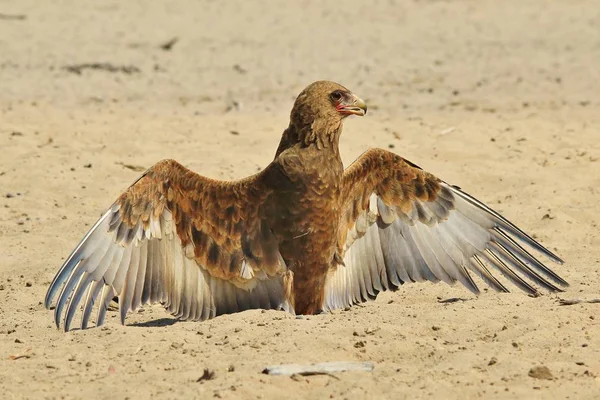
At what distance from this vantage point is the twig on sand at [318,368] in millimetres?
5883

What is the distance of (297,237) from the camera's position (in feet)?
24.6

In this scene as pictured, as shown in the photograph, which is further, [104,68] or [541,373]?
[104,68]

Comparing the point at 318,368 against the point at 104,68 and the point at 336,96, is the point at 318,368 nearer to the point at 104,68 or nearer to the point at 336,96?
the point at 336,96

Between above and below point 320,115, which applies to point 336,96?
above

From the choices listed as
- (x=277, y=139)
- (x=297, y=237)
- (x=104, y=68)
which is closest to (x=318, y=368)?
(x=297, y=237)

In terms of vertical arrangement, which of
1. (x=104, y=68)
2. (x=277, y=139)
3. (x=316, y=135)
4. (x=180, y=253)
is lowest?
(x=180, y=253)

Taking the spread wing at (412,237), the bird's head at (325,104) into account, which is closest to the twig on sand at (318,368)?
the spread wing at (412,237)

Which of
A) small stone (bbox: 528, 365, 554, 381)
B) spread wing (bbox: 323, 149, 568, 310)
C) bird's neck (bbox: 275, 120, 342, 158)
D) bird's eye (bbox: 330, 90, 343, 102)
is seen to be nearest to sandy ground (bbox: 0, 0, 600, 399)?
small stone (bbox: 528, 365, 554, 381)

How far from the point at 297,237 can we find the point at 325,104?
0.89m

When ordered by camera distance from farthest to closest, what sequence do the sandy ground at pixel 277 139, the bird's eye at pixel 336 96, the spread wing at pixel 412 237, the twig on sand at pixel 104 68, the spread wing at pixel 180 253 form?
1. the twig on sand at pixel 104 68
2. the spread wing at pixel 412 237
3. the bird's eye at pixel 336 96
4. the spread wing at pixel 180 253
5. the sandy ground at pixel 277 139

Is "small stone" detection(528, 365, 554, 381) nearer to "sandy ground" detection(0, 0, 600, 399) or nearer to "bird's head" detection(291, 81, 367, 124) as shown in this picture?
"sandy ground" detection(0, 0, 600, 399)

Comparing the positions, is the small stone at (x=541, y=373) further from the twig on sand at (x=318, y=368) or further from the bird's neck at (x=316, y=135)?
the bird's neck at (x=316, y=135)

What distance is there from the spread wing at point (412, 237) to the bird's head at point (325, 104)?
1.21 feet

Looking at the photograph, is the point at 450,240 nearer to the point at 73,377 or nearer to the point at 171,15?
the point at 73,377
